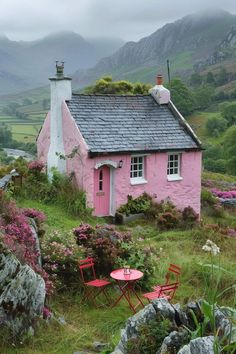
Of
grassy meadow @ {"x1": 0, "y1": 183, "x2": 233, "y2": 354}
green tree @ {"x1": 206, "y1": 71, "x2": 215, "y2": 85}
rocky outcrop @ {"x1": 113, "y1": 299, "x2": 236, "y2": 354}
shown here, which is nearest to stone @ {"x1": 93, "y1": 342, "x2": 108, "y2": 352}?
grassy meadow @ {"x1": 0, "y1": 183, "x2": 233, "y2": 354}

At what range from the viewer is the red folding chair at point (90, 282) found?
1133 centimetres

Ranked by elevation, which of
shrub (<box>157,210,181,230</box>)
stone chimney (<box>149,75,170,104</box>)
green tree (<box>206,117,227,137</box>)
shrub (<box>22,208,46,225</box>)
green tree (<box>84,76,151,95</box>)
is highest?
green tree (<box>206,117,227,137</box>)

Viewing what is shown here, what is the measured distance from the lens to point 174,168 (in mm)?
25422

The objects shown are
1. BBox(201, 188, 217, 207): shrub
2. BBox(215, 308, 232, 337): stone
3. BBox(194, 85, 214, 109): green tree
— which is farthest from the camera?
BBox(194, 85, 214, 109): green tree

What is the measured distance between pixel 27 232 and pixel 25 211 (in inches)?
104

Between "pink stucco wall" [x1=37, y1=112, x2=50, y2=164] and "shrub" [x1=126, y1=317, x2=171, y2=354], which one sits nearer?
"shrub" [x1=126, y1=317, x2=171, y2=354]

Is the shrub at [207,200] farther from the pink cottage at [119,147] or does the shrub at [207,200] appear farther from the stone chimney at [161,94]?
the stone chimney at [161,94]

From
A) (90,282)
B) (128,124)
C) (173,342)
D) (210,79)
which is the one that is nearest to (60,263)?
(90,282)

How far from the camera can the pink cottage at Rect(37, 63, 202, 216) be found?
74.5ft

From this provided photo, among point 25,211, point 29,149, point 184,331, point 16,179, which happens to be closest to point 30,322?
point 184,331

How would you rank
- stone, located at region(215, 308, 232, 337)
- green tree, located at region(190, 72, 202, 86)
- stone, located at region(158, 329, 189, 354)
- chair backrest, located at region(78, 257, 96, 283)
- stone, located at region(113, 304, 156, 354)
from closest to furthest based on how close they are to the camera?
stone, located at region(215, 308, 232, 337) → stone, located at region(158, 329, 189, 354) → stone, located at region(113, 304, 156, 354) → chair backrest, located at region(78, 257, 96, 283) → green tree, located at region(190, 72, 202, 86)

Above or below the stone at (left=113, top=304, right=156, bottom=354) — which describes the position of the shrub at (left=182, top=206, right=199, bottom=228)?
above

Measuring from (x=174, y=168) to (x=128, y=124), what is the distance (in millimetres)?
3293

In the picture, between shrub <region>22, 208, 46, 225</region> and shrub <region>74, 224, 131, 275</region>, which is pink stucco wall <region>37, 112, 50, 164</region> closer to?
shrub <region>22, 208, 46, 225</region>
